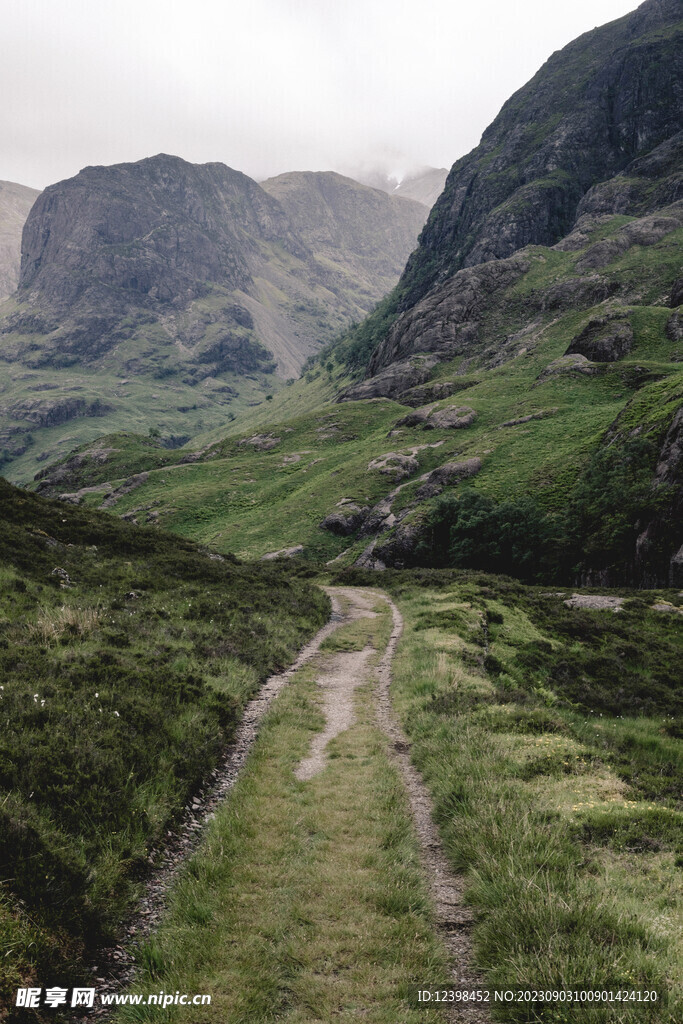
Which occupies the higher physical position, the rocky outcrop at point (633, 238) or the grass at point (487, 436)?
the rocky outcrop at point (633, 238)

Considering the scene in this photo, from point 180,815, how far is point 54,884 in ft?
9.12

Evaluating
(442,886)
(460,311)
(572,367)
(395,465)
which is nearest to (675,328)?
(572,367)

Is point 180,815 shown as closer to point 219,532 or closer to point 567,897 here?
point 567,897

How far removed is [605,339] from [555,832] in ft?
290

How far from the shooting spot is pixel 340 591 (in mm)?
39406

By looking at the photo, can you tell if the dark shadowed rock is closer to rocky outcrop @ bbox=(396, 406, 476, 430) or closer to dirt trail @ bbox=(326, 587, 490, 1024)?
rocky outcrop @ bbox=(396, 406, 476, 430)

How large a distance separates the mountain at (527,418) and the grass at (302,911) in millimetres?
32835

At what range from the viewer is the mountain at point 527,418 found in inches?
1640

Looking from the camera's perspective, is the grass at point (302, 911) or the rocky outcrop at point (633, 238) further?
the rocky outcrop at point (633, 238)

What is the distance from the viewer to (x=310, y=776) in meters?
10.2

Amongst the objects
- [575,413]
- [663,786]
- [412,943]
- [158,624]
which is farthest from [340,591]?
[575,413]

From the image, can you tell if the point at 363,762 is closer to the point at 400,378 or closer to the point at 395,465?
the point at 395,465

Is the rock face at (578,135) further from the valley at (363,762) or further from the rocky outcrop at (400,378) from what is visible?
the valley at (363,762)

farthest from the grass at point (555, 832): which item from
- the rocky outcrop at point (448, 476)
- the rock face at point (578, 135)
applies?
the rock face at point (578, 135)
